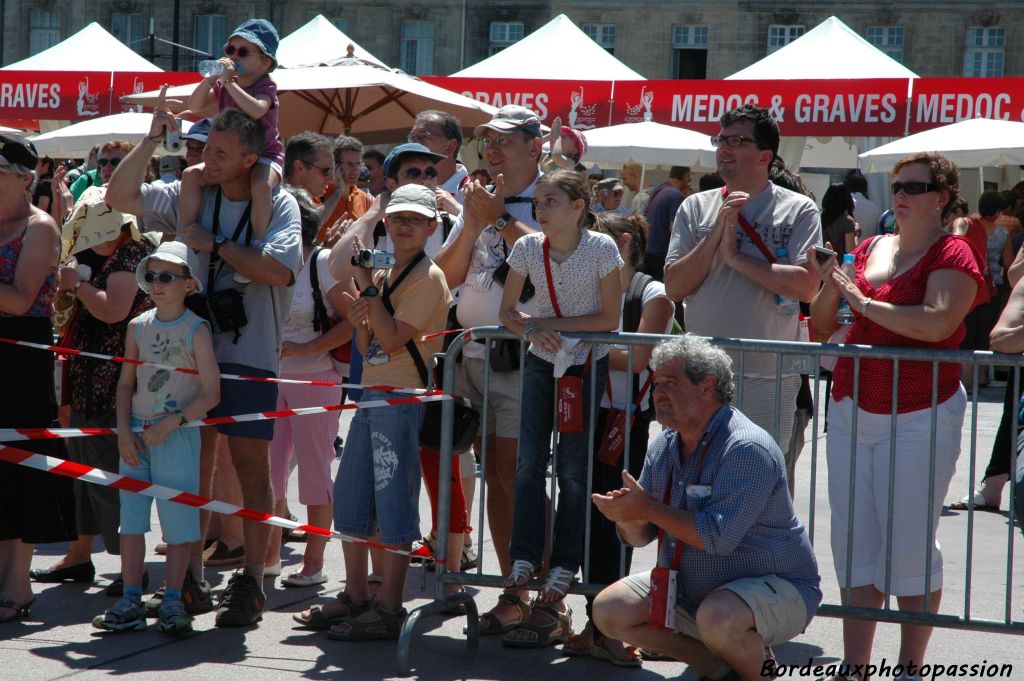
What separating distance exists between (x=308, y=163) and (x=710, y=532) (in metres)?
3.49

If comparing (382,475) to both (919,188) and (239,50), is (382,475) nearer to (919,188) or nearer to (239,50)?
(239,50)

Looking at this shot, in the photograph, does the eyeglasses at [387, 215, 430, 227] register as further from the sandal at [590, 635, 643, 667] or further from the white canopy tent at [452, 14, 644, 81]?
the white canopy tent at [452, 14, 644, 81]

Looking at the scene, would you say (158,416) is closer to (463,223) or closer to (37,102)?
(463,223)

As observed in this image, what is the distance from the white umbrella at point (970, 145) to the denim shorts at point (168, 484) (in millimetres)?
9601

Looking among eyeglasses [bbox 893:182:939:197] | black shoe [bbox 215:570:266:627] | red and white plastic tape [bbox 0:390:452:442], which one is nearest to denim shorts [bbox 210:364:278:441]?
red and white plastic tape [bbox 0:390:452:442]

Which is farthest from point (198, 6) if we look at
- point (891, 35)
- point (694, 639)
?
point (694, 639)

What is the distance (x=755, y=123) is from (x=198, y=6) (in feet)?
140

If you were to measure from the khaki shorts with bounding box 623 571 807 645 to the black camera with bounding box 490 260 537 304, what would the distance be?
157 cm

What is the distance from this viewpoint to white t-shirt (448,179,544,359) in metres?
5.78

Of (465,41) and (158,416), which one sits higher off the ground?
(465,41)

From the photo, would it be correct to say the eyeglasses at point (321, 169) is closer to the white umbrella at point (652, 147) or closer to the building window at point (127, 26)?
the white umbrella at point (652, 147)

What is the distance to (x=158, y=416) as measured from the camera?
17.2 feet

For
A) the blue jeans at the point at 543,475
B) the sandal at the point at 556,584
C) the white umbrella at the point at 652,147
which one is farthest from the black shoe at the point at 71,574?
the white umbrella at the point at 652,147

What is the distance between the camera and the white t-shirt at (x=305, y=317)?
6.41 meters
